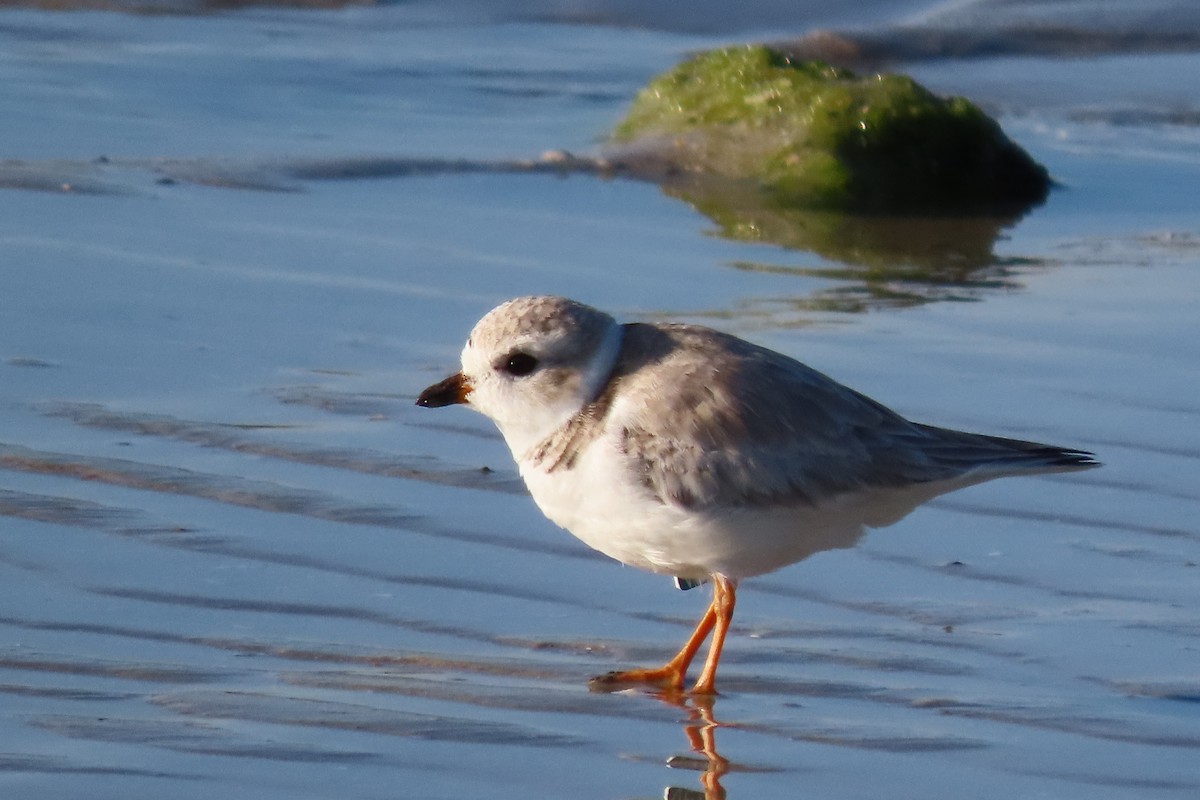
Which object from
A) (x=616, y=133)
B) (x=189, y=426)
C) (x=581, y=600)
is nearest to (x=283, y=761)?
A: (x=581, y=600)

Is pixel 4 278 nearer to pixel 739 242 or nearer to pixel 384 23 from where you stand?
pixel 739 242

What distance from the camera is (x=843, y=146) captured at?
29.0 ft

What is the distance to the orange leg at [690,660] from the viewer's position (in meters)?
3.55

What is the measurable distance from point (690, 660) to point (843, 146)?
5.51 meters

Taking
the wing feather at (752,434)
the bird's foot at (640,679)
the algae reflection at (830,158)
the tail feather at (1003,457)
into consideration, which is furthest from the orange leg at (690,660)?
the algae reflection at (830,158)

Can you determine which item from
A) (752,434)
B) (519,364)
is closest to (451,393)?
(519,364)

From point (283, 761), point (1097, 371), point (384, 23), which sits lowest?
point (283, 761)

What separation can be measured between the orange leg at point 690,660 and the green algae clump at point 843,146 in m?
4.88

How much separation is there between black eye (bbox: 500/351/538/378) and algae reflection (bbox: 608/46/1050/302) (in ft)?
12.9

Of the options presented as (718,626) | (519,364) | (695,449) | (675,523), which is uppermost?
(519,364)

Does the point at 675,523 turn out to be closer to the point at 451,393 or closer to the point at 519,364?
the point at 519,364

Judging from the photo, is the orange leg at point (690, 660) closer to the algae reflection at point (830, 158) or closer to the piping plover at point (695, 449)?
the piping plover at point (695, 449)

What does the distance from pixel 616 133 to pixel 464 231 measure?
246 cm

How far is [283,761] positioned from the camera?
3051mm
